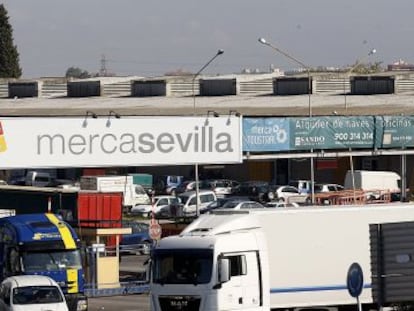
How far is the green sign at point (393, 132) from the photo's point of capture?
53281 mm

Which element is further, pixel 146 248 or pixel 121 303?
pixel 146 248

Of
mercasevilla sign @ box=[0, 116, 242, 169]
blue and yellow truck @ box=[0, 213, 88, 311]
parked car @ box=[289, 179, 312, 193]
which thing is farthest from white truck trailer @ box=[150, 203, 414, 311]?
parked car @ box=[289, 179, 312, 193]

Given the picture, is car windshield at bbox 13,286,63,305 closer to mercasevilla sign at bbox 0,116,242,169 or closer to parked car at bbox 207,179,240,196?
mercasevilla sign at bbox 0,116,242,169

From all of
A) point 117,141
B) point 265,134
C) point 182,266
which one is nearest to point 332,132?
point 265,134

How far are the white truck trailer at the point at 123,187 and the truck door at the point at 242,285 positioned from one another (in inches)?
1633

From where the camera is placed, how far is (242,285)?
80.3 feet

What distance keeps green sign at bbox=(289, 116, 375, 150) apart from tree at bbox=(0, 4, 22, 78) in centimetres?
7283

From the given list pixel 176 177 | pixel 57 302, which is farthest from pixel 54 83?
pixel 57 302

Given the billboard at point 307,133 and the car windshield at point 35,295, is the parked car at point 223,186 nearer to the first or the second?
the billboard at point 307,133

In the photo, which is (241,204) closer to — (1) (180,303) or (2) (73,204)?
(2) (73,204)

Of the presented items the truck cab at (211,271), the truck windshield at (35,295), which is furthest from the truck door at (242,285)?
the truck windshield at (35,295)

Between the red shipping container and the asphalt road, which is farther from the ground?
the red shipping container

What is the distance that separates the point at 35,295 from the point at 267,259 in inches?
230

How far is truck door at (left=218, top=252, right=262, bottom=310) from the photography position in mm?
24266
